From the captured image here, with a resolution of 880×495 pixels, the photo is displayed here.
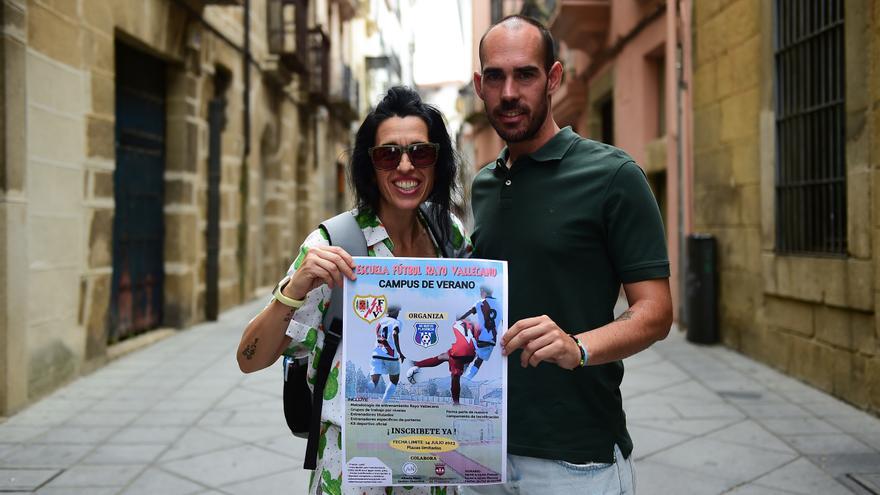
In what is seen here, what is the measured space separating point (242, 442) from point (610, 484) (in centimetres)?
331

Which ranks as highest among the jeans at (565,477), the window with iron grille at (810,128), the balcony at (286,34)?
the balcony at (286,34)

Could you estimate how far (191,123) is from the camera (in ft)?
30.8

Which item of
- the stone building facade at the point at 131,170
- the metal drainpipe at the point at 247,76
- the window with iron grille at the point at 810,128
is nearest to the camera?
the stone building facade at the point at 131,170

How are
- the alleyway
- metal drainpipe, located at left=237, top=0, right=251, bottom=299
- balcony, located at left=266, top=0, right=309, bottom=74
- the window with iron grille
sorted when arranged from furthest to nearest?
balcony, located at left=266, top=0, right=309, bottom=74 < metal drainpipe, located at left=237, top=0, right=251, bottom=299 < the window with iron grille < the alleyway

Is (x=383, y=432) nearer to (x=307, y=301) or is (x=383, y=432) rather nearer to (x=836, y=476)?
(x=307, y=301)

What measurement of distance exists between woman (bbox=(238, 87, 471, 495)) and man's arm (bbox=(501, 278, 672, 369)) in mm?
410

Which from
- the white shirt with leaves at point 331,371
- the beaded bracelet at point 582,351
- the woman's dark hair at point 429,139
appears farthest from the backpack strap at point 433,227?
the beaded bracelet at point 582,351

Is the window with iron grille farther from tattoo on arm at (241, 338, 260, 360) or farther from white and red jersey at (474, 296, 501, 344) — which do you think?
tattoo on arm at (241, 338, 260, 360)

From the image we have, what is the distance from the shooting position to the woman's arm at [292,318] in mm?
1714

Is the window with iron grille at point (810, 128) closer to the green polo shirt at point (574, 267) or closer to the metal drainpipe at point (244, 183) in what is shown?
the green polo shirt at point (574, 267)

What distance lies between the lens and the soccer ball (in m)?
1.62

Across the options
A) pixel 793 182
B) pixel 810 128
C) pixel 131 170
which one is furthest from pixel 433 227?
pixel 131 170

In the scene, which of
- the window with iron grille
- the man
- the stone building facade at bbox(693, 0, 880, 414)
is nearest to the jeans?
the man

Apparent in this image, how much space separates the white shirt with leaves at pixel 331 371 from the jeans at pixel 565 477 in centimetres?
19
